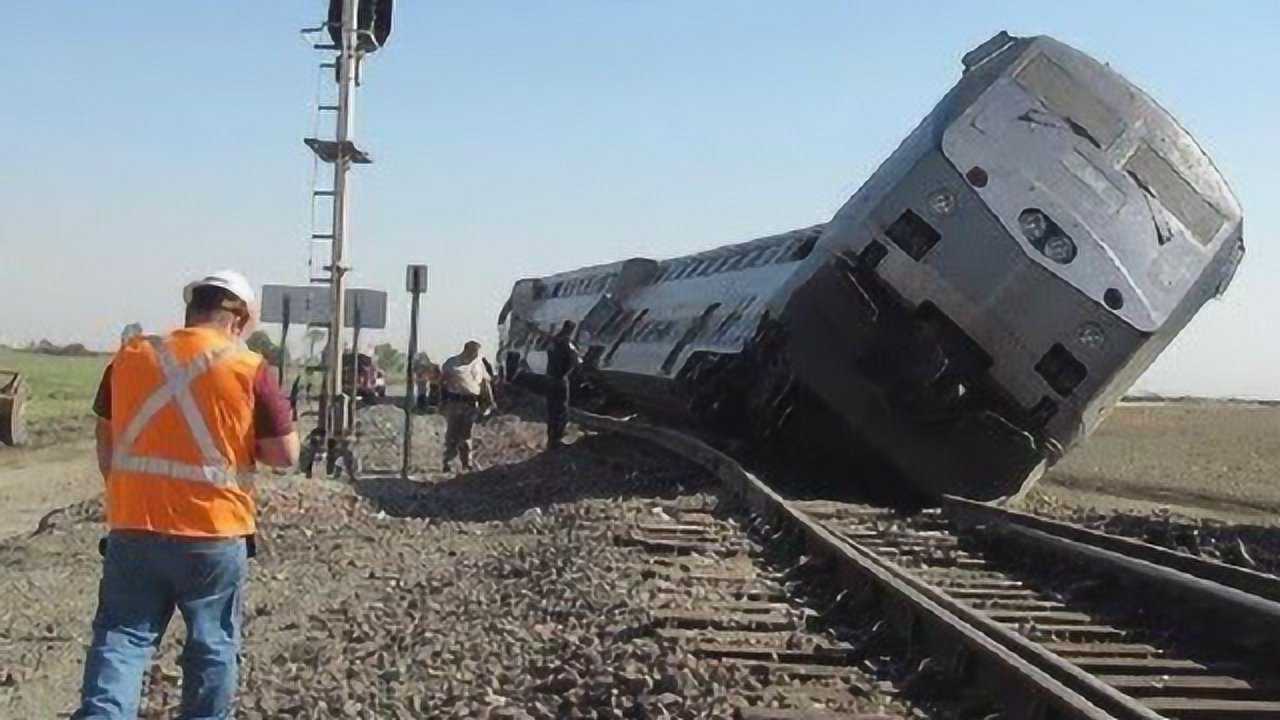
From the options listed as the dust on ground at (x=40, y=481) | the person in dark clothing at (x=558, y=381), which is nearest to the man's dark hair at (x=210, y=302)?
the dust on ground at (x=40, y=481)

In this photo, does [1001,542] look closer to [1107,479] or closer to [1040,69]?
[1040,69]

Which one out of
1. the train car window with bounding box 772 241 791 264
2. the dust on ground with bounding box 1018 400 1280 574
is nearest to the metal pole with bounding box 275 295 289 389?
the train car window with bounding box 772 241 791 264

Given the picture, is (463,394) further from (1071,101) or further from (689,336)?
(1071,101)

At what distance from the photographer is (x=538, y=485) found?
1568cm

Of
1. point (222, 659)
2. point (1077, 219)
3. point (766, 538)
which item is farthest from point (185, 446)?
point (1077, 219)

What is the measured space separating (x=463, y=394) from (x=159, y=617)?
43.4ft

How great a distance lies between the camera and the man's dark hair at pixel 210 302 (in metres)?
4.69

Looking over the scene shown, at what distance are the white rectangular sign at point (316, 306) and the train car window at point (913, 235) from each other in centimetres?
675

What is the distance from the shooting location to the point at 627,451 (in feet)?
60.6

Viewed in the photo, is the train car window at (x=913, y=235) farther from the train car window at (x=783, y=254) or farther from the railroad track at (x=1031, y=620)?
the train car window at (x=783, y=254)

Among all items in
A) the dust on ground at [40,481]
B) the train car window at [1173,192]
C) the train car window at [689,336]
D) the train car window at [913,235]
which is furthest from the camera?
the train car window at [689,336]

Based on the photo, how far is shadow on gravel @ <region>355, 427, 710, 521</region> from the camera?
13961mm

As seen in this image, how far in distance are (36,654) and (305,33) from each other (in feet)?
34.7

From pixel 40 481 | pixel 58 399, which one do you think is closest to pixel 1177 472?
pixel 40 481
